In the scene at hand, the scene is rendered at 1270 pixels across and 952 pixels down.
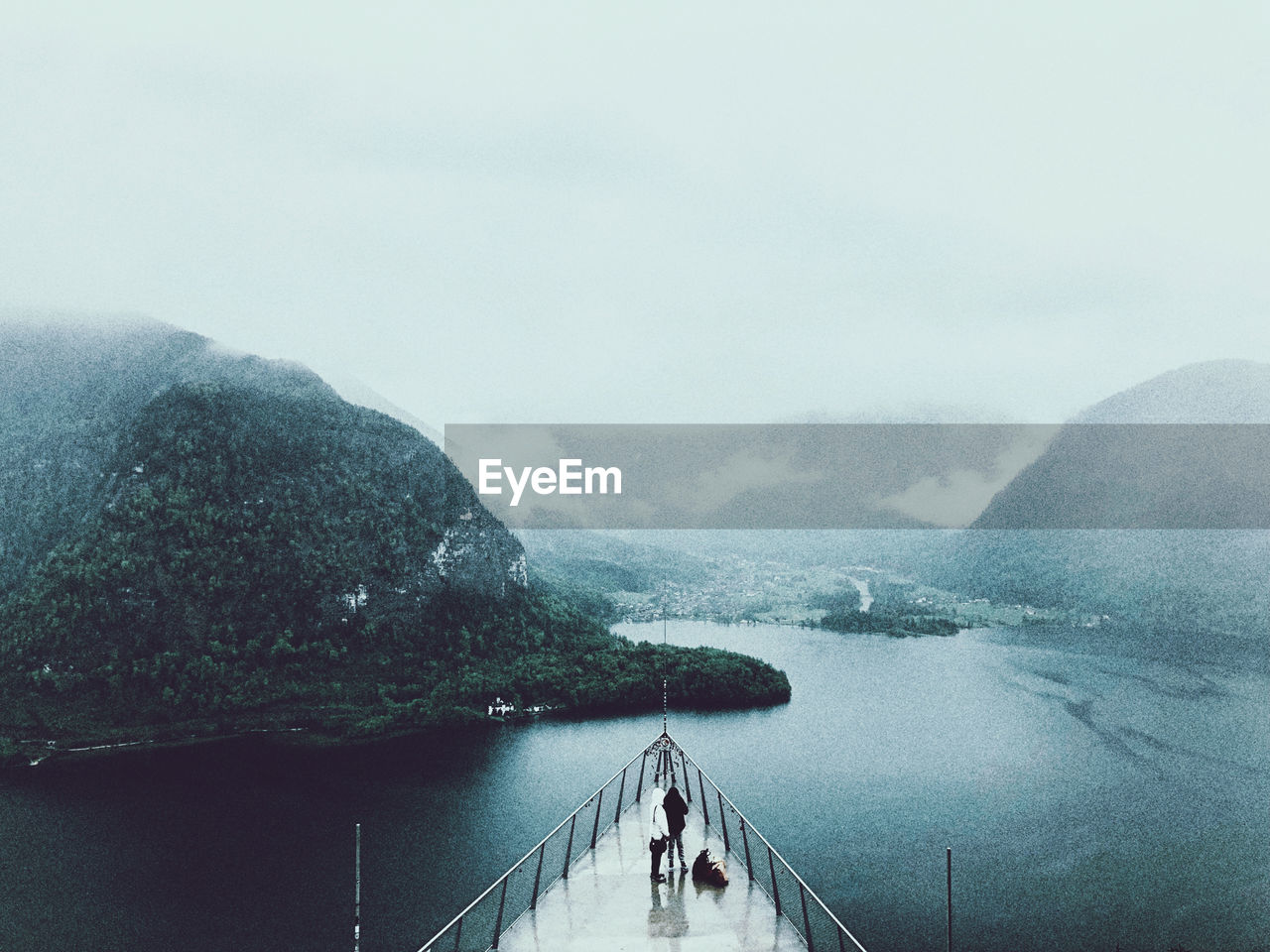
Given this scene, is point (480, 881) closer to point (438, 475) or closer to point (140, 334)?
point (438, 475)

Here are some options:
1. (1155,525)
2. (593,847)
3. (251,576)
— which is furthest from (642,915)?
(1155,525)

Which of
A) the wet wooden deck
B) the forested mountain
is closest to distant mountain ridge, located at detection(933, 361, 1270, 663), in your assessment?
the forested mountain

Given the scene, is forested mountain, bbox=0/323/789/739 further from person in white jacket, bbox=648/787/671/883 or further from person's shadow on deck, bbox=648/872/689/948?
person in white jacket, bbox=648/787/671/883

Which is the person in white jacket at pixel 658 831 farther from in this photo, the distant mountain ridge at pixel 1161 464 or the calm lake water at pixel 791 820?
the distant mountain ridge at pixel 1161 464

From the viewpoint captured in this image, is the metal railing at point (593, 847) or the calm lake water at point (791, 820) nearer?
the metal railing at point (593, 847)

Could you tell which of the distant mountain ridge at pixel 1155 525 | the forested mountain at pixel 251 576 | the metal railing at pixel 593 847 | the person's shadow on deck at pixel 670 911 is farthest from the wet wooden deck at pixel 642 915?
the distant mountain ridge at pixel 1155 525

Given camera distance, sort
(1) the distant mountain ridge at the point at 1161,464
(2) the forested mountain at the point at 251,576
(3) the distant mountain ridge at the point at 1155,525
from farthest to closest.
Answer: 1. (1) the distant mountain ridge at the point at 1161,464
2. (3) the distant mountain ridge at the point at 1155,525
3. (2) the forested mountain at the point at 251,576

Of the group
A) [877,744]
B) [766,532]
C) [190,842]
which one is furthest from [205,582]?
[766,532]
